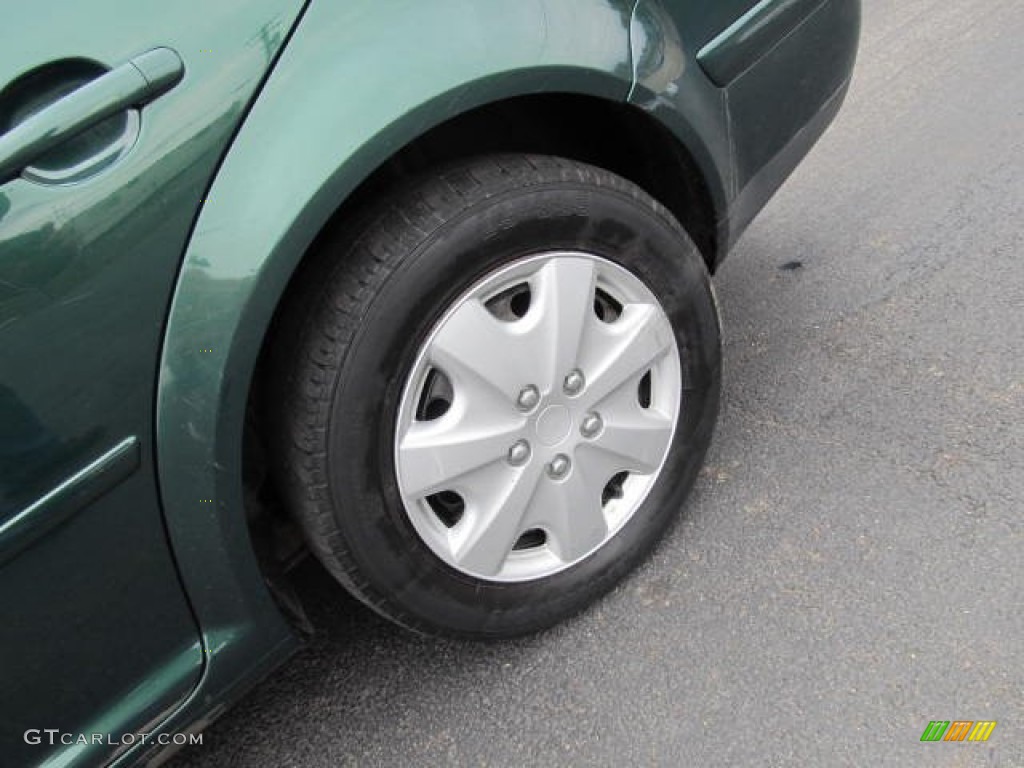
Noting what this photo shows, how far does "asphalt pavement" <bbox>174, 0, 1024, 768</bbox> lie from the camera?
5.45ft

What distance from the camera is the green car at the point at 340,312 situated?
46.6 inches

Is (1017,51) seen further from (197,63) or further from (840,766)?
(197,63)

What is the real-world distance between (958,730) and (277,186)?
1.39m

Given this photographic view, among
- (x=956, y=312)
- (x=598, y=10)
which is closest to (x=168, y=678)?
(x=598, y=10)

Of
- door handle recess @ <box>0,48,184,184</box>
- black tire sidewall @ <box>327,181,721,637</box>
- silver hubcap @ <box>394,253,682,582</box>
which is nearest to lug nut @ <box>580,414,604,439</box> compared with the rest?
silver hubcap @ <box>394,253,682,582</box>

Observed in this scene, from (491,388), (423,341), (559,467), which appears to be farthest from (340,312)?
(559,467)

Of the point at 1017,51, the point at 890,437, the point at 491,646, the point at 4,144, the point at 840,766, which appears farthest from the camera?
the point at 1017,51

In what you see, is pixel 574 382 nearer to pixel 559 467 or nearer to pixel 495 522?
pixel 559 467

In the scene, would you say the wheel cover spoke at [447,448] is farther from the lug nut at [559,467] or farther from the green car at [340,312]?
the lug nut at [559,467]

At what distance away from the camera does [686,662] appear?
1791mm

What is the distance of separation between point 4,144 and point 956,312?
2.23m

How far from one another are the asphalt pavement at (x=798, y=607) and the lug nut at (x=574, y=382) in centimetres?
51

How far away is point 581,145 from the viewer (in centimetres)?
→ 193

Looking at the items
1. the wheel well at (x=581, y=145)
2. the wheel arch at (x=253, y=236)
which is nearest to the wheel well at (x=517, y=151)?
the wheel well at (x=581, y=145)
